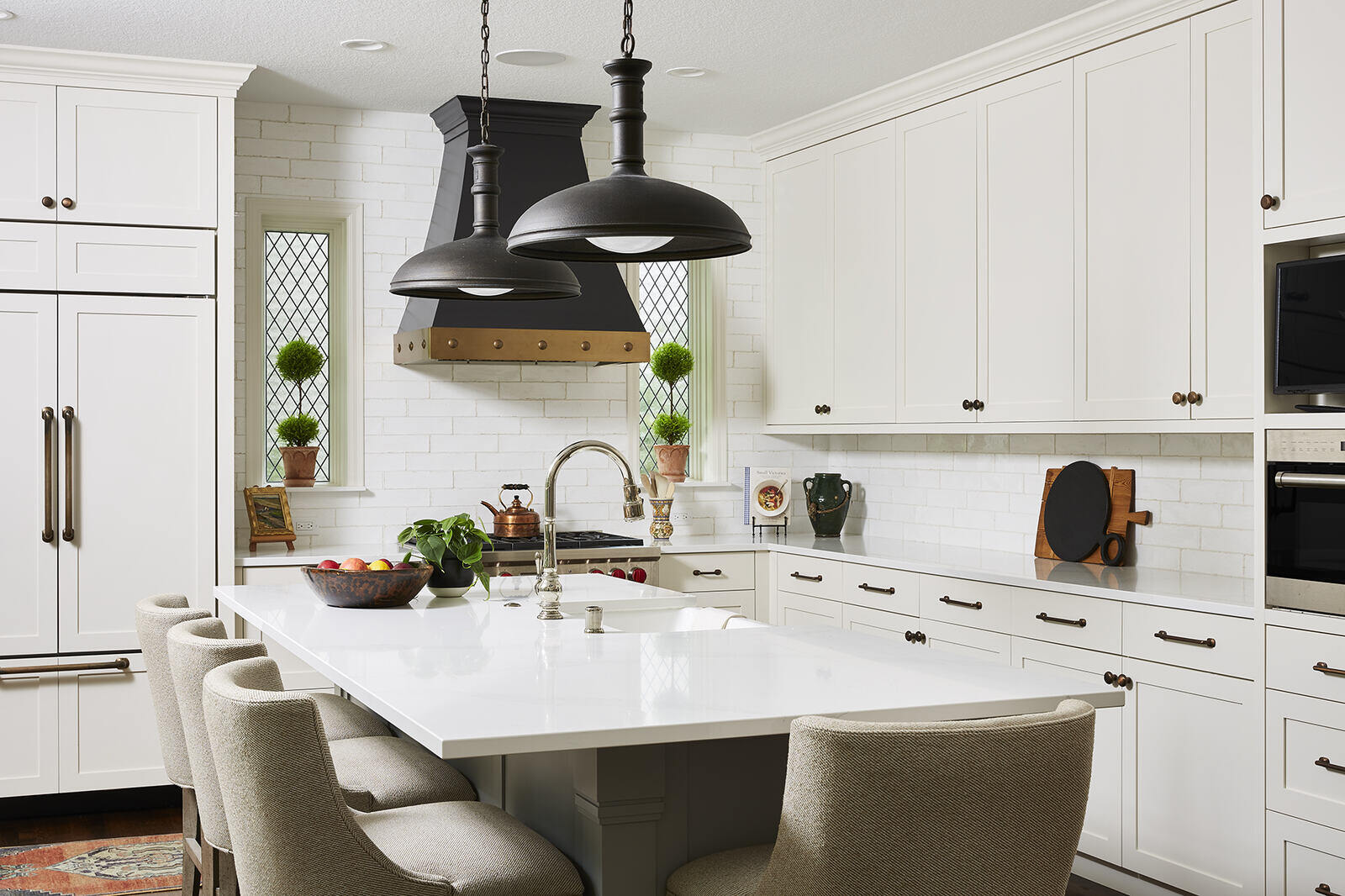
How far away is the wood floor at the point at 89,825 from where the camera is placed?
173 inches

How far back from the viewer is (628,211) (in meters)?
2.26

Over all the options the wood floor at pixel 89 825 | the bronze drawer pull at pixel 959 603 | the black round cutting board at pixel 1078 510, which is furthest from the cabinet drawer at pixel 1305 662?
the wood floor at pixel 89 825

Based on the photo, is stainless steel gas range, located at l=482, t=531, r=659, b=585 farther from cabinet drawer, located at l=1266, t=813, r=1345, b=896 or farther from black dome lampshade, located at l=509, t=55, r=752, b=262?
→ black dome lampshade, located at l=509, t=55, r=752, b=262

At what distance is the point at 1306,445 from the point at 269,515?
3779mm

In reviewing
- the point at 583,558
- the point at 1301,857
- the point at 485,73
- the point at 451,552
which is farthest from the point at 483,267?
the point at 1301,857

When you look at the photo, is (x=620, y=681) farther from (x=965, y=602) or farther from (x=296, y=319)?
(x=296, y=319)

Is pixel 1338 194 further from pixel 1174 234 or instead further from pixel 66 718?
pixel 66 718

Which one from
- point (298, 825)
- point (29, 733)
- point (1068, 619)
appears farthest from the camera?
point (29, 733)

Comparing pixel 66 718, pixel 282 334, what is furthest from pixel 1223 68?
pixel 66 718

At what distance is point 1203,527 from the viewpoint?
4207mm

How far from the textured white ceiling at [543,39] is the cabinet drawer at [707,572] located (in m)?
1.94

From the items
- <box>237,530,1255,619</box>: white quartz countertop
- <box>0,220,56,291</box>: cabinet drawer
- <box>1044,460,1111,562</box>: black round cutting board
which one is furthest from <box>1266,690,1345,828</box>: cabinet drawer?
<box>0,220,56,291</box>: cabinet drawer

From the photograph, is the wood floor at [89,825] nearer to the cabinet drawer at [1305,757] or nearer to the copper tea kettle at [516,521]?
the copper tea kettle at [516,521]

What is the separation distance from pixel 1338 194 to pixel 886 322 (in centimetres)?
222
